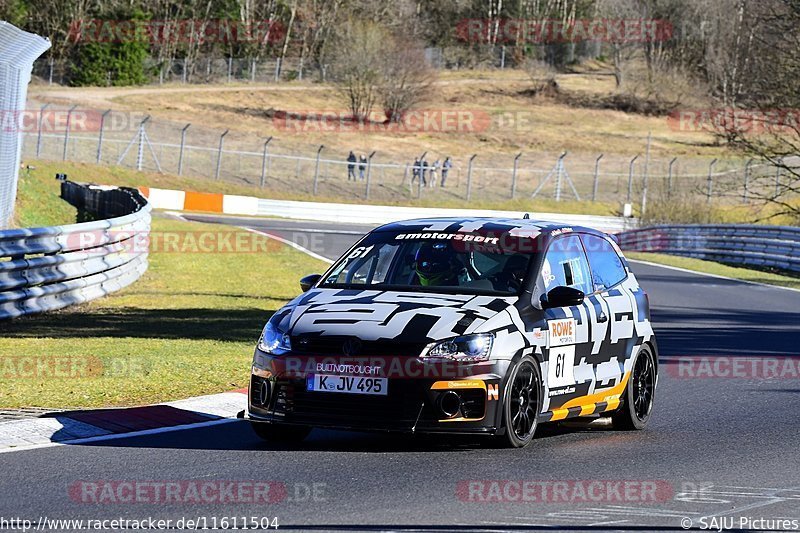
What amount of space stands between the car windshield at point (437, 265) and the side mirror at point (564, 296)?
236 millimetres

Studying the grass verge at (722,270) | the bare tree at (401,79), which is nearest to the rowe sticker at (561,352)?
the grass verge at (722,270)

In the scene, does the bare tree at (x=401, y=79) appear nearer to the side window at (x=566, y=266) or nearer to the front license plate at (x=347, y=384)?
the side window at (x=566, y=266)

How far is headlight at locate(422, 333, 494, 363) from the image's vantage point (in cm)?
853

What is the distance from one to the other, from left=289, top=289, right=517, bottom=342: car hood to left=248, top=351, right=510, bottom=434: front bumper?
7.5 inches

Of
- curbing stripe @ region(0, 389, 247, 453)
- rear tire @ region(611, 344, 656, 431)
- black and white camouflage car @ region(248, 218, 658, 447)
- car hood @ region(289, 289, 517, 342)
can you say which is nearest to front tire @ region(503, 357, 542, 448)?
black and white camouflage car @ region(248, 218, 658, 447)

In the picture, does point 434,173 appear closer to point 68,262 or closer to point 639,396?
point 68,262

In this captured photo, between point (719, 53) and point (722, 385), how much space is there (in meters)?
81.8

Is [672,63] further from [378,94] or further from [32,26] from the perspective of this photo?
[32,26]

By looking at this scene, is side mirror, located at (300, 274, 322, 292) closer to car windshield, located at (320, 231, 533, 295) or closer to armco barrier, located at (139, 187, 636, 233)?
car windshield, located at (320, 231, 533, 295)

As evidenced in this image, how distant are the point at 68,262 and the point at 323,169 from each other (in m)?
44.7

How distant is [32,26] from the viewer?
3287 inches

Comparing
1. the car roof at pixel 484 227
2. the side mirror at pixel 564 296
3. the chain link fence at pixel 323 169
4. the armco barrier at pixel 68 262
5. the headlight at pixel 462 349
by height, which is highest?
the car roof at pixel 484 227

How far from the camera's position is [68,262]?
1816 centimetres

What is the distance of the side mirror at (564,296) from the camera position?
9250mm
